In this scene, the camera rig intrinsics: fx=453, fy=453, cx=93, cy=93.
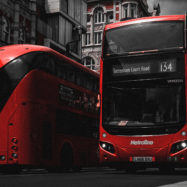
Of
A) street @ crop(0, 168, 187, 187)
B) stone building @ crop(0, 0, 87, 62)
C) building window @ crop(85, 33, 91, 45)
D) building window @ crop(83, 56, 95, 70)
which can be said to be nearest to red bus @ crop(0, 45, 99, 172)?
street @ crop(0, 168, 187, 187)

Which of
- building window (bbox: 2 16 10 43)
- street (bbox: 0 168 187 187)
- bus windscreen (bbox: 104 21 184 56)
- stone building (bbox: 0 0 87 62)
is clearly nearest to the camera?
street (bbox: 0 168 187 187)

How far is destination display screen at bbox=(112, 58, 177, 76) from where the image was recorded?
476 inches

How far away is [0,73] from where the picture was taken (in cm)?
1233

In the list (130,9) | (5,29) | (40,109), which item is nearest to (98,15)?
(130,9)

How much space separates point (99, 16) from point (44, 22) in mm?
32140

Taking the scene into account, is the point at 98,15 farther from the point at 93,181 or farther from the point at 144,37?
the point at 93,181

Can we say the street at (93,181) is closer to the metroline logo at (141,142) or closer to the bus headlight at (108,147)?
the metroline logo at (141,142)

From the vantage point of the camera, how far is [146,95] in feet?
40.3

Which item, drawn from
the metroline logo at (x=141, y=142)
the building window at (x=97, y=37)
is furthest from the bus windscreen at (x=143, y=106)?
the building window at (x=97, y=37)

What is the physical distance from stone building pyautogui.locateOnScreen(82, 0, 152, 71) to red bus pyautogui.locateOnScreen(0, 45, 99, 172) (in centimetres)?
4885

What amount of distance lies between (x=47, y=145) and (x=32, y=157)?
0.96 m

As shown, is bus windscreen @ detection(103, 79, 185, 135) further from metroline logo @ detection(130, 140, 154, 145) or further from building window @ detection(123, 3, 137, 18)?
Result: building window @ detection(123, 3, 137, 18)

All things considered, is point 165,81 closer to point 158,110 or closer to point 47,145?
point 158,110

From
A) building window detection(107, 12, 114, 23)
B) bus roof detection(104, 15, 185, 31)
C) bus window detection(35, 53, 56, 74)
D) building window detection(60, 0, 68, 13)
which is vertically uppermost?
building window detection(107, 12, 114, 23)
